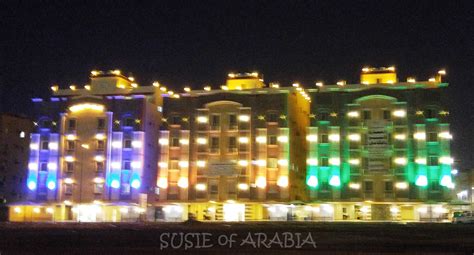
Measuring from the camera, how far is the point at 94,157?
113 metres

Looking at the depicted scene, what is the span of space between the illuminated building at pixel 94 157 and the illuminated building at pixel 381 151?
26538 millimetres

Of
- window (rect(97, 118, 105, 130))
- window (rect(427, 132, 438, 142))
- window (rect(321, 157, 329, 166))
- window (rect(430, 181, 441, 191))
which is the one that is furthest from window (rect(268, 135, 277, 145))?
window (rect(97, 118, 105, 130))

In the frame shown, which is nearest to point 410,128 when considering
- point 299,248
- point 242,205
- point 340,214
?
point 340,214

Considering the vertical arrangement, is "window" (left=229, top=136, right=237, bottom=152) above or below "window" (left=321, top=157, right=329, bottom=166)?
above

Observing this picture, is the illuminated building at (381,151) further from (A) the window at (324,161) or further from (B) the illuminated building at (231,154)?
(B) the illuminated building at (231,154)

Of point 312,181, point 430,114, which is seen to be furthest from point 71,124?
point 430,114

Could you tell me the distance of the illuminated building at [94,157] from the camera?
11112 cm

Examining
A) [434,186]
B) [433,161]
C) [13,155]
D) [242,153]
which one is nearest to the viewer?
[434,186]

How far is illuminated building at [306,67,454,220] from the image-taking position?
105 metres

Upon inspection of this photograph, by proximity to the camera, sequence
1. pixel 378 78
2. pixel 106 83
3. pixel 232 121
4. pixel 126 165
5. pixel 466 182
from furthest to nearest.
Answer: pixel 466 182 < pixel 106 83 < pixel 378 78 < pixel 232 121 < pixel 126 165

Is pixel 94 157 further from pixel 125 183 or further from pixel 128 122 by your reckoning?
pixel 128 122

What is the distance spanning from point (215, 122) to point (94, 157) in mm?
20300

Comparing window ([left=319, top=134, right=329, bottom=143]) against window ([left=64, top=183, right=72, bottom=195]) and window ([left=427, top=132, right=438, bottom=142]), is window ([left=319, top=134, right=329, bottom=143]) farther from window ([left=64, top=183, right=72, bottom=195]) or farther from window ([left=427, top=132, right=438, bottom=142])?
window ([left=64, top=183, right=72, bottom=195])

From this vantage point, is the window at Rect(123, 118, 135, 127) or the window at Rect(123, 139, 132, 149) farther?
the window at Rect(123, 118, 135, 127)
